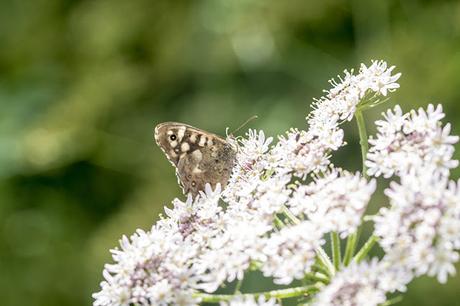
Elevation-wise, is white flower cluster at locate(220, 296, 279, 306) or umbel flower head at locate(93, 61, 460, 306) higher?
umbel flower head at locate(93, 61, 460, 306)

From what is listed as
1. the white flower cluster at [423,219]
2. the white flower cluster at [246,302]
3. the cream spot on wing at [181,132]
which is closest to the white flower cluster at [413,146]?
the white flower cluster at [423,219]

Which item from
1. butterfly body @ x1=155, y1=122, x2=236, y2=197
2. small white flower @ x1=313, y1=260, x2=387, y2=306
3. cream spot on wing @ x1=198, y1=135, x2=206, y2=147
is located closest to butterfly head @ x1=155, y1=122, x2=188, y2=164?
butterfly body @ x1=155, y1=122, x2=236, y2=197

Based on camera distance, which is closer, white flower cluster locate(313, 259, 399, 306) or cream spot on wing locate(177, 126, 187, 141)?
white flower cluster locate(313, 259, 399, 306)

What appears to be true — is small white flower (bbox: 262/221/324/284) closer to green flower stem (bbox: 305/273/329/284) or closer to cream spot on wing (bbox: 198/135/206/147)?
green flower stem (bbox: 305/273/329/284)

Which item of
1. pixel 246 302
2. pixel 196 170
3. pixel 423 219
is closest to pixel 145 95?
pixel 196 170

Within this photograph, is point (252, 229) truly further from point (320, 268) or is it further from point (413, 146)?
point (413, 146)
